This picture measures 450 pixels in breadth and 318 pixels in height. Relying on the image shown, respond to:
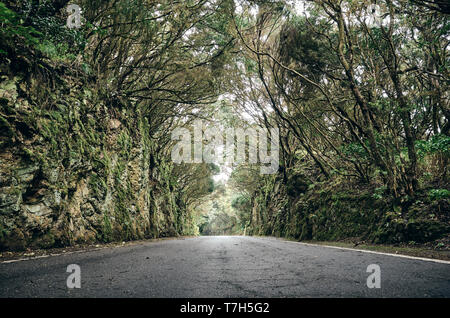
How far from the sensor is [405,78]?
942cm

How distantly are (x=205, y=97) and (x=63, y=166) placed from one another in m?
7.43

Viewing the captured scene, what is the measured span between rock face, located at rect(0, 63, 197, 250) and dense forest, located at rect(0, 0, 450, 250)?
0.04 metres

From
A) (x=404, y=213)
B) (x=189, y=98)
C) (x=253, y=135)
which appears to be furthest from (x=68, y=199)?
(x=253, y=135)

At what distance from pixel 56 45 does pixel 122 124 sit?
5483 millimetres

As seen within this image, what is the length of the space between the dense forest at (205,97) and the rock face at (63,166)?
0.12ft

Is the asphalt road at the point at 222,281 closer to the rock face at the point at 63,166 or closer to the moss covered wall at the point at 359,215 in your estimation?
the rock face at the point at 63,166

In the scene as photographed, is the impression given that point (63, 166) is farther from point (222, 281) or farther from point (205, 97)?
point (205, 97)

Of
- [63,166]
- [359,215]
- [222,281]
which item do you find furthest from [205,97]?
[222,281]

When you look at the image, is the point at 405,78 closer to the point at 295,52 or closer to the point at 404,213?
the point at 295,52

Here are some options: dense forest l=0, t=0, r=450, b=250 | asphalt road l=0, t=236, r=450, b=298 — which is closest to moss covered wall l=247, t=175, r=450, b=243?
dense forest l=0, t=0, r=450, b=250

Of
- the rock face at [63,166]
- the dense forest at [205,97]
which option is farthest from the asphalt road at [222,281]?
the dense forest at [205,97]

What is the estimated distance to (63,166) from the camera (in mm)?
6723

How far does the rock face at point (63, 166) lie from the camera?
16.8ft

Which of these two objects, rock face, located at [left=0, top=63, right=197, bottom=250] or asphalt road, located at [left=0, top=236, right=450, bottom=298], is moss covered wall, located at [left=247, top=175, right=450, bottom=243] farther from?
rock face, located at [left=0, top=63, right=197, bottom=250]
